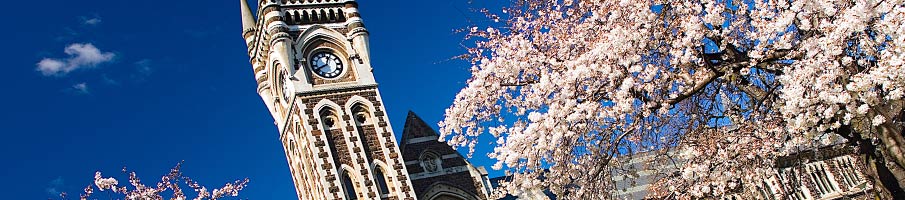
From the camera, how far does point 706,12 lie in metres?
12.7

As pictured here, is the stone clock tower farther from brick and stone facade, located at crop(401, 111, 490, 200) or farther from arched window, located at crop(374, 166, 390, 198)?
brick and stone facade, located at crop(401, 111, 490, 200)

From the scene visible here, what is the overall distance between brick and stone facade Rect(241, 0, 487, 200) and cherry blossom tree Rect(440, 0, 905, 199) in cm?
1167

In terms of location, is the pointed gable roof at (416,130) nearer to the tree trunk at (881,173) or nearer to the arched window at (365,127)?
the arched window at (365,127)

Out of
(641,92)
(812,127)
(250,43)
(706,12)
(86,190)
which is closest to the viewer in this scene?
(812,127)

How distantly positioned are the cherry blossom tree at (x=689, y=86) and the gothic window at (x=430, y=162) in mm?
12860

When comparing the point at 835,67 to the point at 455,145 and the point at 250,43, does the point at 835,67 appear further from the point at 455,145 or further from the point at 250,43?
the point at 250,43

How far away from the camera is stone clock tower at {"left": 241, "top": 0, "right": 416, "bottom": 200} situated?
27172 mm

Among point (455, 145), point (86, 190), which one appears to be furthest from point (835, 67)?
point (86, 190)

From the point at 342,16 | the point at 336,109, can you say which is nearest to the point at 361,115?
the point at 336,109

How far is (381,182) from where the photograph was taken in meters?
27.5

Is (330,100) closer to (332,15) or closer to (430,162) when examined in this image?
(332,15)

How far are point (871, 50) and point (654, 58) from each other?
3098 mm

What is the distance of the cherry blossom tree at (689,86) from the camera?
11102 mm

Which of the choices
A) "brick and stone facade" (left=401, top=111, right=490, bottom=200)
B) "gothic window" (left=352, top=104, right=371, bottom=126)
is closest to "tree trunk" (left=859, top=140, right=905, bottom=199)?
"brick and stone facade" (left=401, top=111, right=490, bottom=200)
